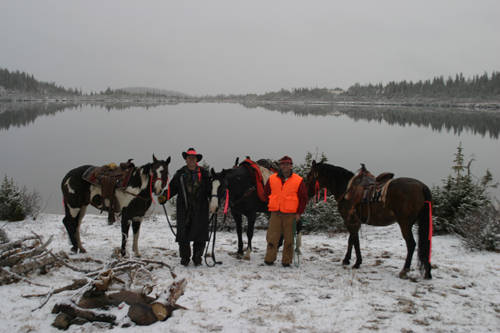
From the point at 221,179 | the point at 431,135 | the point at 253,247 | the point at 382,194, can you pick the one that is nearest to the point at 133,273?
the point at 221,179

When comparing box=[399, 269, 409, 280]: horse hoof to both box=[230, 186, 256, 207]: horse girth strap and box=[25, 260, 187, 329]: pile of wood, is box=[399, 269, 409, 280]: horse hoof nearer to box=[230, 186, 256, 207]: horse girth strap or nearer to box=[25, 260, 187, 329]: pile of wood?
box=[230, 186, 256, 207]: horse girth strap

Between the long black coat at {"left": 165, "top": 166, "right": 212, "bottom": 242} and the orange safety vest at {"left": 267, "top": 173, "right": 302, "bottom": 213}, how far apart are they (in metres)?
1.35

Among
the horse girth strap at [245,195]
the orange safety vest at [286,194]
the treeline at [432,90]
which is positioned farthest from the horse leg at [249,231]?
the treeline at [432,90]

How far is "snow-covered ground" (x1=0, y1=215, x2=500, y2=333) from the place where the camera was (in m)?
4.01

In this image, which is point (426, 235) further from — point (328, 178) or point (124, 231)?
point (124, 231)

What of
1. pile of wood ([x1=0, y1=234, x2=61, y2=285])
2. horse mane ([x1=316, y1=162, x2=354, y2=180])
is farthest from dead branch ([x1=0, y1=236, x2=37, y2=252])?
horse mane ([x1=316, y1=162, x2=354, y2=180])

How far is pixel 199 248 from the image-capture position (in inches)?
251

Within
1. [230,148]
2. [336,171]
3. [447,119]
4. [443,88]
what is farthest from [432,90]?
[336,171]

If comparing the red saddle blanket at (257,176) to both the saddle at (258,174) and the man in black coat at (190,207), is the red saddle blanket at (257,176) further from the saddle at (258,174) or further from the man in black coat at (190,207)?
the man in black coat at (190,207)

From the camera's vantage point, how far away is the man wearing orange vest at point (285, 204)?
624cm

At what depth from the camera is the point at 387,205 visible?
608 cm

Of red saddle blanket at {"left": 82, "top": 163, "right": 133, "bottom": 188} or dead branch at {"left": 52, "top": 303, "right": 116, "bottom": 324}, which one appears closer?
dead branch at {"left": 52, "top": 303, "right": 116, "bottom": 324}

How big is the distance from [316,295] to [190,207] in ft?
9.07

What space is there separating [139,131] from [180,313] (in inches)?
1726
